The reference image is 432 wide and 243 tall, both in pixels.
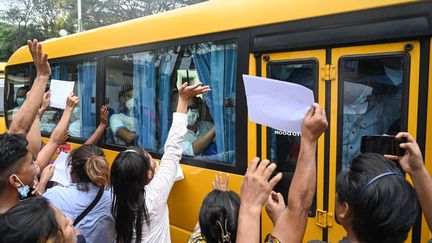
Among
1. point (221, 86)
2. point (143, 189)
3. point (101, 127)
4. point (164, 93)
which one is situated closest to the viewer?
point (143, 189)

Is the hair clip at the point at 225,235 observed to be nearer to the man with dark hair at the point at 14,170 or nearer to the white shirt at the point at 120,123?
the man with dark hair at the point at 14,170

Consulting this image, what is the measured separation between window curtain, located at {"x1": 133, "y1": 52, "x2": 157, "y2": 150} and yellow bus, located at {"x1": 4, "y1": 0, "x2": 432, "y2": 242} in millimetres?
11

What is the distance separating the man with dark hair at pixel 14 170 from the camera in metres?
2.03

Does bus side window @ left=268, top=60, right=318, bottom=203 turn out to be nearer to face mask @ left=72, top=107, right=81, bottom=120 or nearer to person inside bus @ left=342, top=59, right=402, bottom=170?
person inside bus @ left=342, top=59, right=402, bottom=170

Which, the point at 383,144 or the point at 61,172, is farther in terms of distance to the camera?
the point at 61,172

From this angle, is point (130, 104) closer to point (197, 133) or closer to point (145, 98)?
point (145, 98)

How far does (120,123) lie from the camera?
474 cm

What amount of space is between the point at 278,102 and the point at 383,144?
0.71 metres

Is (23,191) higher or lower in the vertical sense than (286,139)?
lower

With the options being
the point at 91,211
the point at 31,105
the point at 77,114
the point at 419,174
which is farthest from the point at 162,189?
the point at 77,114

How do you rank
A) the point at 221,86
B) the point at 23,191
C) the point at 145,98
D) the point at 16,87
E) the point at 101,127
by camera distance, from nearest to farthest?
the point at 23,191
the point at 221,86
the point at 145,98
the point at 101,127
the point at 16,87

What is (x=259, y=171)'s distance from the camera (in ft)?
4.92

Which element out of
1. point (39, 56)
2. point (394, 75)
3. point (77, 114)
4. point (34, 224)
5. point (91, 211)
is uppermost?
point (39, 56)

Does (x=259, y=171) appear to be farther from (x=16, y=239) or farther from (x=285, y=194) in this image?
(x=285, y=194)
